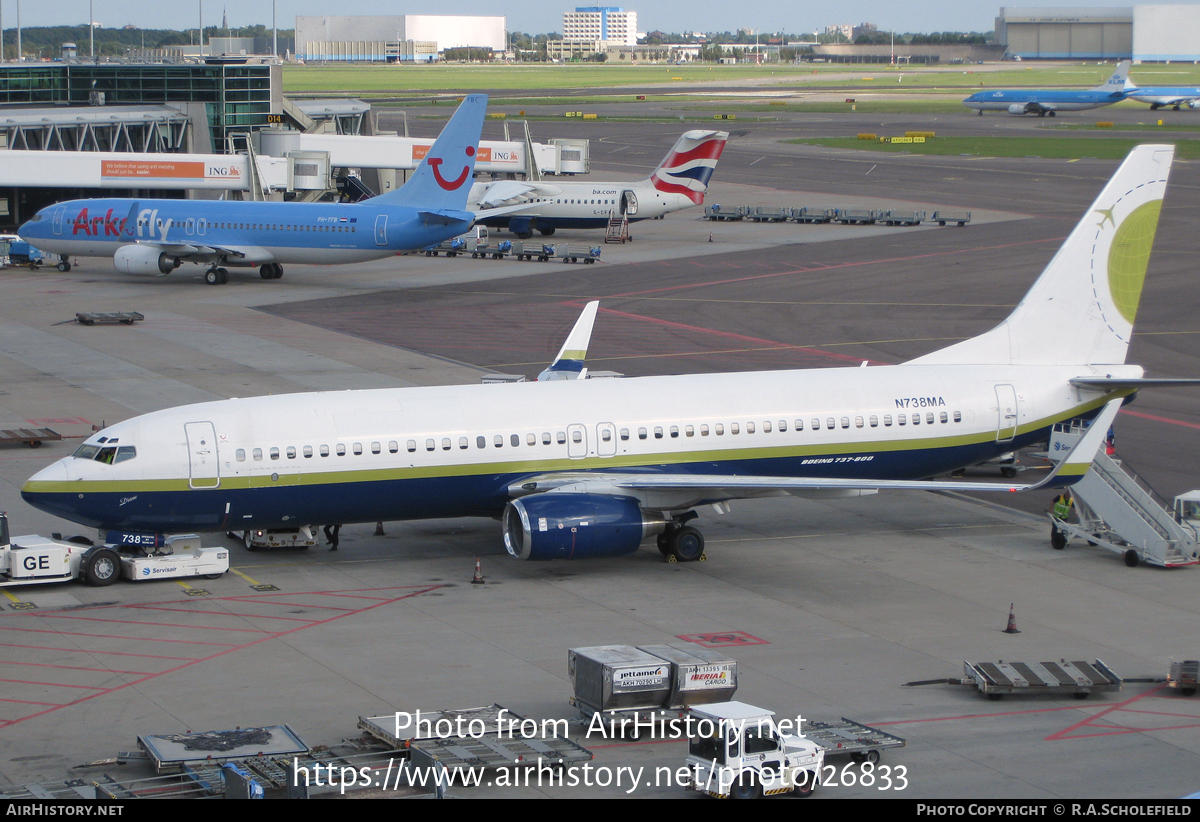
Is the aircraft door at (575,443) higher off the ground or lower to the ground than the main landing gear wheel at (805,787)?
higher

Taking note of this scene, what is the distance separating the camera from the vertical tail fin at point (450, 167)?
242ft

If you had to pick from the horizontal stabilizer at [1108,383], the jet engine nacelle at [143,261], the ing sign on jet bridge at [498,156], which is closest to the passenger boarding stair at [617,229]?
the ing sign on jet bridge at [498,156]

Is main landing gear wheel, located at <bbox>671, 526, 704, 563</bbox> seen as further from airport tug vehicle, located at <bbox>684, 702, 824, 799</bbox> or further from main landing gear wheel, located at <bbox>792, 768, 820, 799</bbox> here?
main landing gear wheel, located at <bbox>792, 768, 820, 799</bbox>

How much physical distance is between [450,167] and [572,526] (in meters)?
46.5

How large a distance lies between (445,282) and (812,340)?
977 inches

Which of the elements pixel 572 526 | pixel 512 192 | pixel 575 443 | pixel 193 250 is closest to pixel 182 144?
pixel 512 192

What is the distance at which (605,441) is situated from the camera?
33688 millimetres

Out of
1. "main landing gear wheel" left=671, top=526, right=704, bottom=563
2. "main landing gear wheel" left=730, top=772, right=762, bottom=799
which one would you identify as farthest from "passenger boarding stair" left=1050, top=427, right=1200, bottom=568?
"main landing gear wheel" left=730, top=772, right=762, bottom=799

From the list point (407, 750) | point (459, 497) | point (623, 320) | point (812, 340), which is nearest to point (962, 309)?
point (812, 340)

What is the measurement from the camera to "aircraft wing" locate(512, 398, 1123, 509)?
1216 inches

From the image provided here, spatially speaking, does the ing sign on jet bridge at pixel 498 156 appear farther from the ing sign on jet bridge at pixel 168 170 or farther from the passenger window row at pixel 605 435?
the passenger window row at pixel 605 435

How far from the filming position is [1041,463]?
142 ft

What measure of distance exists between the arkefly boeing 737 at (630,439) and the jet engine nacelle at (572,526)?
0.04 meters

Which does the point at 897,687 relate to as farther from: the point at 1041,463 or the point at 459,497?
the point at 1041,463
